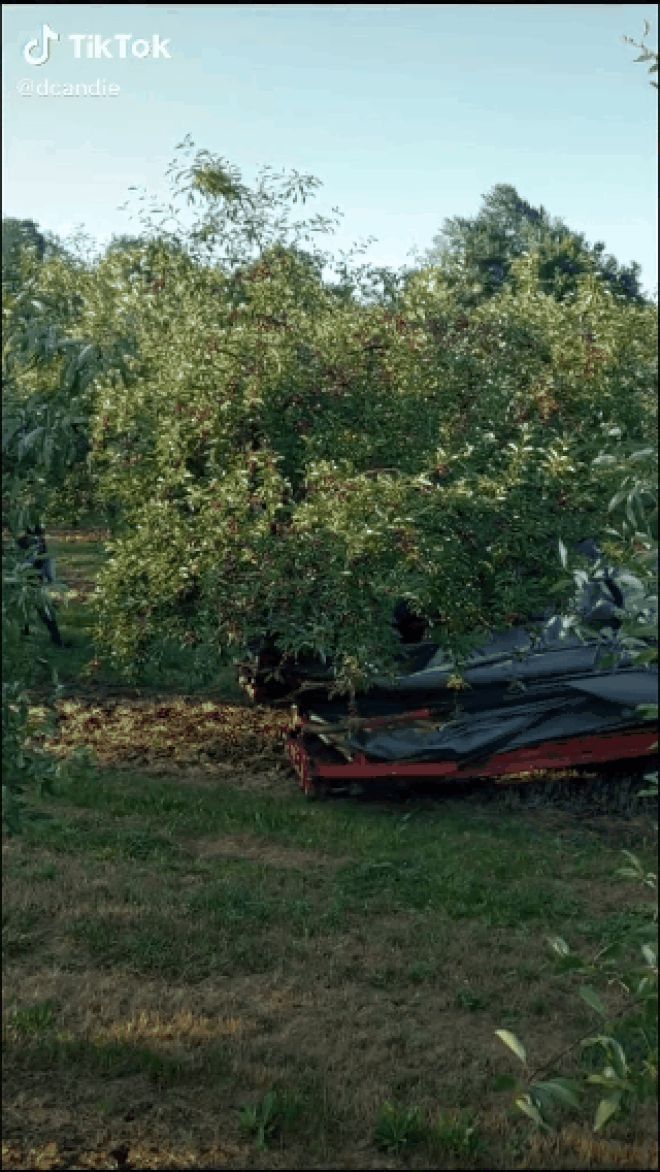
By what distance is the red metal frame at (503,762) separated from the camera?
45.0 feet

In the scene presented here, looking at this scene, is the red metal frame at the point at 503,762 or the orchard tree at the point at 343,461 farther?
the red metal frame at the point at 503,762

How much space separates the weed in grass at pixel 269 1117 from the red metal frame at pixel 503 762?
6.41 metres

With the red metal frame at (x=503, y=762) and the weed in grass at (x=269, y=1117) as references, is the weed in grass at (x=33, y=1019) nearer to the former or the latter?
Result: the weed in grass at (x=269, y=1117)

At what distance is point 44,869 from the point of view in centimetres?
1132

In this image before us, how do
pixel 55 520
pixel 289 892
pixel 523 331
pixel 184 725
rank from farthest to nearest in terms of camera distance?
pixel 55 520, pixel 184 725, pixel 523 331, pixel 289 892

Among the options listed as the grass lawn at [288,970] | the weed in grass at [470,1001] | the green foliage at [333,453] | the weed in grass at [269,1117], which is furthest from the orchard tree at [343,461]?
the weed in grass at [269,1117]

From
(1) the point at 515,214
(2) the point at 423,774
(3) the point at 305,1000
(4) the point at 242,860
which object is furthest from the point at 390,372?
(1) the point at 515,214

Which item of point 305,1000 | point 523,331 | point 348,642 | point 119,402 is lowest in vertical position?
point 305,1000

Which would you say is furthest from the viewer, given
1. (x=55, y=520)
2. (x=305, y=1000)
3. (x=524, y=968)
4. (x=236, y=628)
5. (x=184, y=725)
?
(x=55, y=520)

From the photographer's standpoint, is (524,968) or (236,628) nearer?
(524,968)

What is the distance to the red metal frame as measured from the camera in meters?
13.7

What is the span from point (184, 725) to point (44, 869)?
237 inches

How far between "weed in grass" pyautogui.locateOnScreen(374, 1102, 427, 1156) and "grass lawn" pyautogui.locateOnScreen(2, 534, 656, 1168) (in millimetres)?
13

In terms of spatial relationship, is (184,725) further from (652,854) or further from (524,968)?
(524,968)
